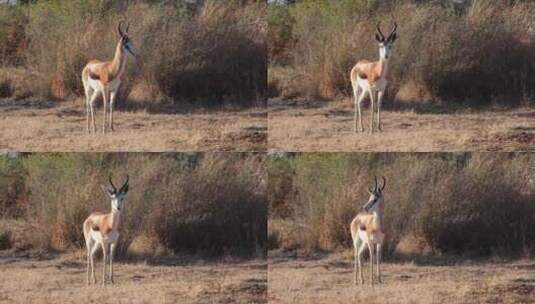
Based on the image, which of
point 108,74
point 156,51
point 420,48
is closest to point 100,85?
point 108,74

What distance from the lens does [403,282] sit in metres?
13.9

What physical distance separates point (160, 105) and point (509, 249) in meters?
4.75

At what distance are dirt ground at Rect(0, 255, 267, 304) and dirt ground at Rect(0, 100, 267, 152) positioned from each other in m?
1.41

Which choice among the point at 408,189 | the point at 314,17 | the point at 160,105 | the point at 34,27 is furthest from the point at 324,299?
the point at 34,27

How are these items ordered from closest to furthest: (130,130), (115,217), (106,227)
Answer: (115,217) → (106,227) → (130,130)

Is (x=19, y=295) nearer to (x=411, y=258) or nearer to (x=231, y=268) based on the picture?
(x=231, y=268)

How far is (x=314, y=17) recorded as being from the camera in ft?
56.3

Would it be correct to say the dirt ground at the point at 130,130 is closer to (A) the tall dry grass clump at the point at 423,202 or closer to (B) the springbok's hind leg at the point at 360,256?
(A) the tall dry grass clump at the point at 423,202

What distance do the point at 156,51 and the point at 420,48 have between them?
11.5 feet

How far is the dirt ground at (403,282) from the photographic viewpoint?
13.3 metres

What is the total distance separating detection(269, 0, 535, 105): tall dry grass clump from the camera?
16.4m

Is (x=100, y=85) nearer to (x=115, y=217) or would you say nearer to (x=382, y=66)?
(x=115, y=217)

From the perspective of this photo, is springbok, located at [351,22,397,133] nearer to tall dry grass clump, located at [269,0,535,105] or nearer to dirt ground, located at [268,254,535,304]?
dirt ground, located at [268,254,535,304]

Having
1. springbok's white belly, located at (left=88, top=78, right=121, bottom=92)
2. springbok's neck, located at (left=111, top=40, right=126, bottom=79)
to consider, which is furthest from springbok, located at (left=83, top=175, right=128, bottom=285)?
springbok's neck, located at (left=111, top=40, right=126, bottom=79)
